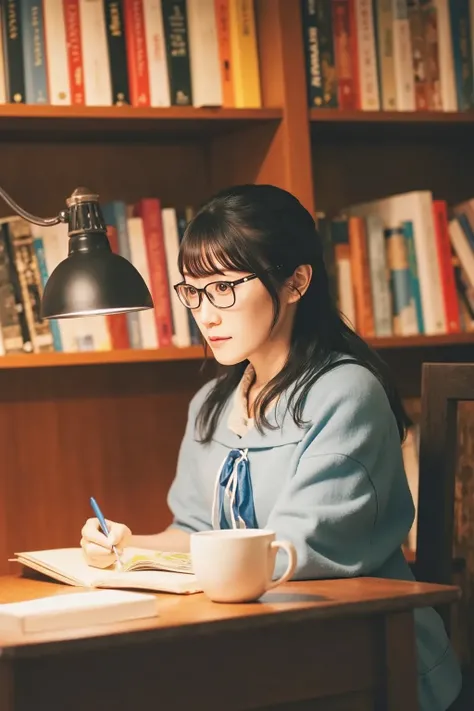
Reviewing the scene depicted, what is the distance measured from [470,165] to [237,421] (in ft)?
3.91

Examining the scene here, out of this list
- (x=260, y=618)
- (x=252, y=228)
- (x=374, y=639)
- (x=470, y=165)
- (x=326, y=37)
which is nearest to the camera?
(x=260, y=618)

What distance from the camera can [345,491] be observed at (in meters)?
1.64

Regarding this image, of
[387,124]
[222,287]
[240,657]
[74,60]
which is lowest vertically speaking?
[240,657]

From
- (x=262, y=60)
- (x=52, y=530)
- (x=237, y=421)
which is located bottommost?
(x=52, y=530)

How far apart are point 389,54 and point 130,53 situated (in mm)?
554

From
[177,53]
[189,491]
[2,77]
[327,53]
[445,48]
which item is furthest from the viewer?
[445,48]

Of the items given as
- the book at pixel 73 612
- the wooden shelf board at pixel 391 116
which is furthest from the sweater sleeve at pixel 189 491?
the book at pixel 73 612

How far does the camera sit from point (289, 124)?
7.66ft

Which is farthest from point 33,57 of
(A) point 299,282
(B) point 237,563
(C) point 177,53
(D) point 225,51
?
(B) point 237,563

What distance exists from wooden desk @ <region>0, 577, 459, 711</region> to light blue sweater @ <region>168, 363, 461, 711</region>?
15 cm

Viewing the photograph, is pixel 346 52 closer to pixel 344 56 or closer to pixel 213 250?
pixel 344 56

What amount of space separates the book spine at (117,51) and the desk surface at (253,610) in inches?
42.6

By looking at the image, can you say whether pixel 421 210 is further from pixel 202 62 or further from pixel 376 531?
pixel 376 531

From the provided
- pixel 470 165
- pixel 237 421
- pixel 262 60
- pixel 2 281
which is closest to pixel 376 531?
pixel 237 421
